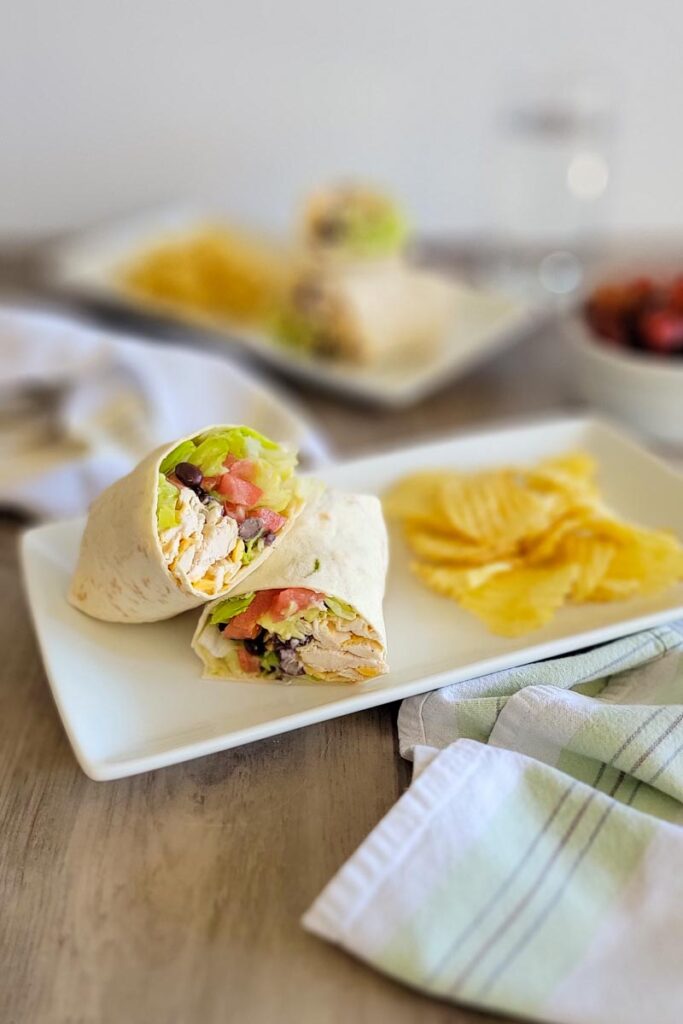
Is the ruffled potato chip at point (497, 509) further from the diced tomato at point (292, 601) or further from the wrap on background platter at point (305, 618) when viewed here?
the diced tomato at point (292, 601)

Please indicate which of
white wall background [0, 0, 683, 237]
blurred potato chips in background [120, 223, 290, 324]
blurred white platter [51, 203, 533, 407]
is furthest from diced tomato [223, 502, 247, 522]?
white wall background [0, 0, 683, 237]

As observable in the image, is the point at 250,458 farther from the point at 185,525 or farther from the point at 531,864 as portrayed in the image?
the point at 531,864

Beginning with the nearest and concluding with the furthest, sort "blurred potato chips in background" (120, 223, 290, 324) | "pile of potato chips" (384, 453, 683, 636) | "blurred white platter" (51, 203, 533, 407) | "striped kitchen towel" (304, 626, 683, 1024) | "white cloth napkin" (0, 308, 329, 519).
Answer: "striped kitchen towel" (304, 626, 683, 1024) → "pile of potato chips" (384, 453, 683, 636) → "white cloth napkin" (0, 308, 329, 519) → "blurred white platter" (51, 203, 533, 407) → "blurred potato chips in background" (120, 223, 290, 324)

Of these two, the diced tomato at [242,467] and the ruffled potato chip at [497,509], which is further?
the ruffled potato chip at [497,509]

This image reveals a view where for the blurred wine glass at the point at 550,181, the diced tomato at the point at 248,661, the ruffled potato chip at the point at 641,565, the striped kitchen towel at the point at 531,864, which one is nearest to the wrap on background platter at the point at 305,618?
the diced tomato at the point at 248,661

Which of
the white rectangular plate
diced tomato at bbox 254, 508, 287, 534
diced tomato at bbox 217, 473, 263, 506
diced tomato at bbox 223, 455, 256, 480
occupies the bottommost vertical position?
the white rectangular plate

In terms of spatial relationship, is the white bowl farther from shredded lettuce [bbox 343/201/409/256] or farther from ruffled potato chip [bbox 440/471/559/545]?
ruffled potato chip [bbox 440/471/559/545]

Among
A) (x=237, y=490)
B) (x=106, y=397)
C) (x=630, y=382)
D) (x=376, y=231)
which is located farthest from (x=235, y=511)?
(x=376, y=231)
